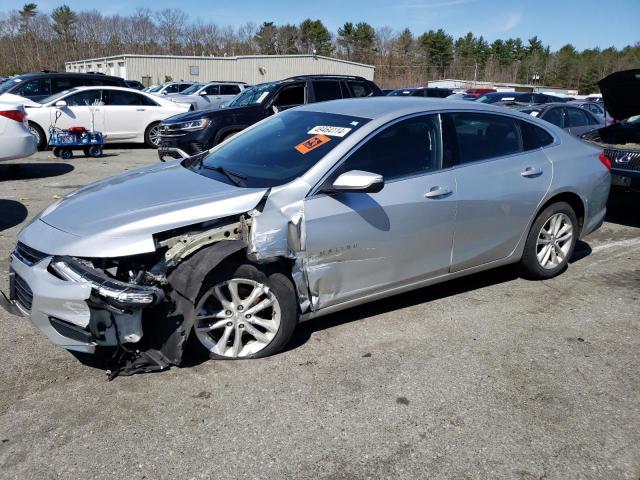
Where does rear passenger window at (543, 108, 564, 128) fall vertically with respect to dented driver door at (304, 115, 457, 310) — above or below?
above

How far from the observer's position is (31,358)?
361cm

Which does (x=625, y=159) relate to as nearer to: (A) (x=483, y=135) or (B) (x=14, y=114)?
(A) (x=483, y=135)

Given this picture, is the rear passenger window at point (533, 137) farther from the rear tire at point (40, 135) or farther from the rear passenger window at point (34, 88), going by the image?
the rear passenger window at point (34, 88)

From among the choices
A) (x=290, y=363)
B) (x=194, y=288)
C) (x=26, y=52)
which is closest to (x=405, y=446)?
(x=290, y=363)

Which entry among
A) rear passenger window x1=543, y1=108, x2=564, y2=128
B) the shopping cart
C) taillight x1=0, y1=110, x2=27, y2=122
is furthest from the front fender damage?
the shopping cart

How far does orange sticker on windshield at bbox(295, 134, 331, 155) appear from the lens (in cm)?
398

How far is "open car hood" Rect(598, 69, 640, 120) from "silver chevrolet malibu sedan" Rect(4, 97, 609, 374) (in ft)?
10.4

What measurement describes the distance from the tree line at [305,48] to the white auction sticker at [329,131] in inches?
2428

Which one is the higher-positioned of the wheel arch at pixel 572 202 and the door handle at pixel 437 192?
the door handle at pixel 437 192

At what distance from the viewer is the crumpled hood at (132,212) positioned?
324cm

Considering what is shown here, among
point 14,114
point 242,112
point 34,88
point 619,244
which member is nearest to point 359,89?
point 242,112

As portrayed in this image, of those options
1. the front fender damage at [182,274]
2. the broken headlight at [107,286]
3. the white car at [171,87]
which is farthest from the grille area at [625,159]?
the white car at [171,87]

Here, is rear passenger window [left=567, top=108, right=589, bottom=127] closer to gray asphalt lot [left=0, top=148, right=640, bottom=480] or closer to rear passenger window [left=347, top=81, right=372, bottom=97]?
rear passenger window [left=347, top=81, right=372, bottom=97]

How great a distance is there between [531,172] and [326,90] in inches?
284
